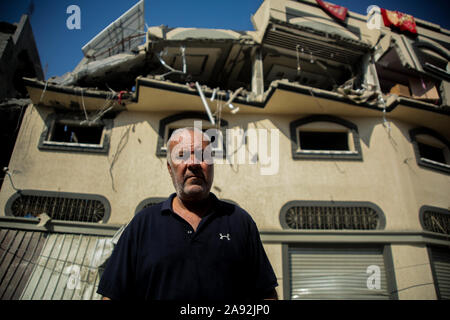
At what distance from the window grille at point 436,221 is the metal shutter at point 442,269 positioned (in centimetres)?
69

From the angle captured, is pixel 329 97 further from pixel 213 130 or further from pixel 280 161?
pixel 213 130

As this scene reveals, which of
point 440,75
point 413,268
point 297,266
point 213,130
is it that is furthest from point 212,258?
point 440,75

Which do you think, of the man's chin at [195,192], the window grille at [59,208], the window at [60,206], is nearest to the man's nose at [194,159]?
the man's chin at [195,192]

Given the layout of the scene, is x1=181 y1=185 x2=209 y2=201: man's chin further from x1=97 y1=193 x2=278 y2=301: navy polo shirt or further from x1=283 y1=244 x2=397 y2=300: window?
x1=283 y1=244 x2=397 y2=300: window

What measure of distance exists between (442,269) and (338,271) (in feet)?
12.1

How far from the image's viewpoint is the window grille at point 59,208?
8695 millimetres

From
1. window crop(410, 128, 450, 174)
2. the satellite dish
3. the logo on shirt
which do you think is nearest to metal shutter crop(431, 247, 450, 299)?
window crop(410, 128, 450, 174)

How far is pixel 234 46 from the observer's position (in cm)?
1140

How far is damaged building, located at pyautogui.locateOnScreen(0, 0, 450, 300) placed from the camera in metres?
8.20

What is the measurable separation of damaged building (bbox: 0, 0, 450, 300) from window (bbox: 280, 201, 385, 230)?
0.04m

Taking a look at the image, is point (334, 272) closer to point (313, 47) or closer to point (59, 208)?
point (313, 47)

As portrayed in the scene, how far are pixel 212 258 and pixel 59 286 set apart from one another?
8104 millimetres
